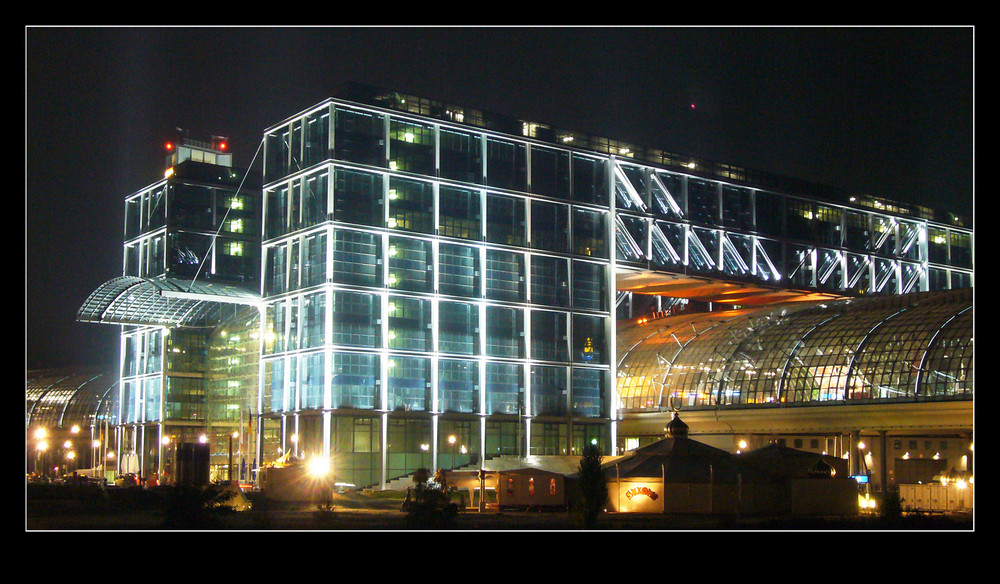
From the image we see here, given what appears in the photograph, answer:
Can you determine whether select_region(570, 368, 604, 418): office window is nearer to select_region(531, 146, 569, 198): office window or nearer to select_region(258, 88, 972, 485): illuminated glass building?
select_region(258, 88, 972, 485): illuminated glass building

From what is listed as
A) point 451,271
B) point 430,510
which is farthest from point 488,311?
point 430,510

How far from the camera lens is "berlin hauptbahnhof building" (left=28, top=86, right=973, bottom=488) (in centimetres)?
11619

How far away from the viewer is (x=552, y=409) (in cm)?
12812

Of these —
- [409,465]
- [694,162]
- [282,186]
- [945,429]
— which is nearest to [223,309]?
[282,186]

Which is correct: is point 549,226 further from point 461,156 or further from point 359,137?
point 359,137

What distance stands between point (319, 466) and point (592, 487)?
3944cm

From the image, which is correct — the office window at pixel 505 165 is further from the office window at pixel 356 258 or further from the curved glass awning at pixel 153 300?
the curved glass awning at pixel 153 300

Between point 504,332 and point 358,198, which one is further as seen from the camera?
point 504,332

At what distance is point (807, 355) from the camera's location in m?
125

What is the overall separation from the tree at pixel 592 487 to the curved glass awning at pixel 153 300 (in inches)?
2324

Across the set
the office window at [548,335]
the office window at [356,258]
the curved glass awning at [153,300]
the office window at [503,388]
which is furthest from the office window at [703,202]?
the curved glass awning at [153,300]

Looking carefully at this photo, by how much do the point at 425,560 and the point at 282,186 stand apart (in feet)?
254

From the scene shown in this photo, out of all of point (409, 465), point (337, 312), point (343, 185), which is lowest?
point (409, 465)

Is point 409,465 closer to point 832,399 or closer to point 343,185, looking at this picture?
point 343,185
